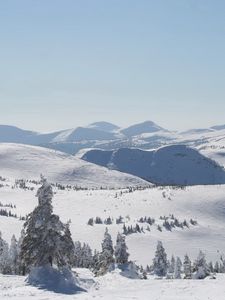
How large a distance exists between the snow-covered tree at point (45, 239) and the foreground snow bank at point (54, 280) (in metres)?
1.93

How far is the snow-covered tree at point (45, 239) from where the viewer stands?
61812 millimetres

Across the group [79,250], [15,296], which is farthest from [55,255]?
[79,250]

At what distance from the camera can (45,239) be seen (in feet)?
206

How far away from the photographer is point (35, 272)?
59500 mm

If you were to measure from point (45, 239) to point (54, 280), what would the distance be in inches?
258

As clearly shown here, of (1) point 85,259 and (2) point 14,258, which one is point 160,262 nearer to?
(1) point 85,259

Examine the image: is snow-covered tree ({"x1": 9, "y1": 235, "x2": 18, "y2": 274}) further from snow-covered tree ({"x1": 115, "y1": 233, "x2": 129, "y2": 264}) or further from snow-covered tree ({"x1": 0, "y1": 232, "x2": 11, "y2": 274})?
snow-covered tree ({"x1": 115, "y1": 233, "x2": 129, "y2": 264})

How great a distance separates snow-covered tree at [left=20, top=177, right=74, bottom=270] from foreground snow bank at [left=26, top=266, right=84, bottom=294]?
1929 millimetres

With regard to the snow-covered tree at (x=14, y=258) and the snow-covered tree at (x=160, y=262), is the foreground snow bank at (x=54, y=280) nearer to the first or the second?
the snow-covered tree at (x=14, y=258)

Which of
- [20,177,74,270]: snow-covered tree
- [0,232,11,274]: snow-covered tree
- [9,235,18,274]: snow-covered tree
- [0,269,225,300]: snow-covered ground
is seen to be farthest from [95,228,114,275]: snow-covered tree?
[0,232,11,274]: snow-covered tree

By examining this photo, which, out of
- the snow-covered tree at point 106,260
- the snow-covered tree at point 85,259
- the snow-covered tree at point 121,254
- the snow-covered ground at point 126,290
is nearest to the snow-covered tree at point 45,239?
the snow-covered ground at point 126,290

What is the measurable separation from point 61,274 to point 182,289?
14.7m

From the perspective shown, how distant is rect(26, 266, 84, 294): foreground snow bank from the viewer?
5577 cm

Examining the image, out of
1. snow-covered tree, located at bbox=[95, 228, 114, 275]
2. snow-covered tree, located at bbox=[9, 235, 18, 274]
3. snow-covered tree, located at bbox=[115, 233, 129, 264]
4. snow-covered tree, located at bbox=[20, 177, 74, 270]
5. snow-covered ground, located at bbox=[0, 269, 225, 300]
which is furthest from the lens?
snow-covered tree, located at bbox=[9, 235, 18, 274]
